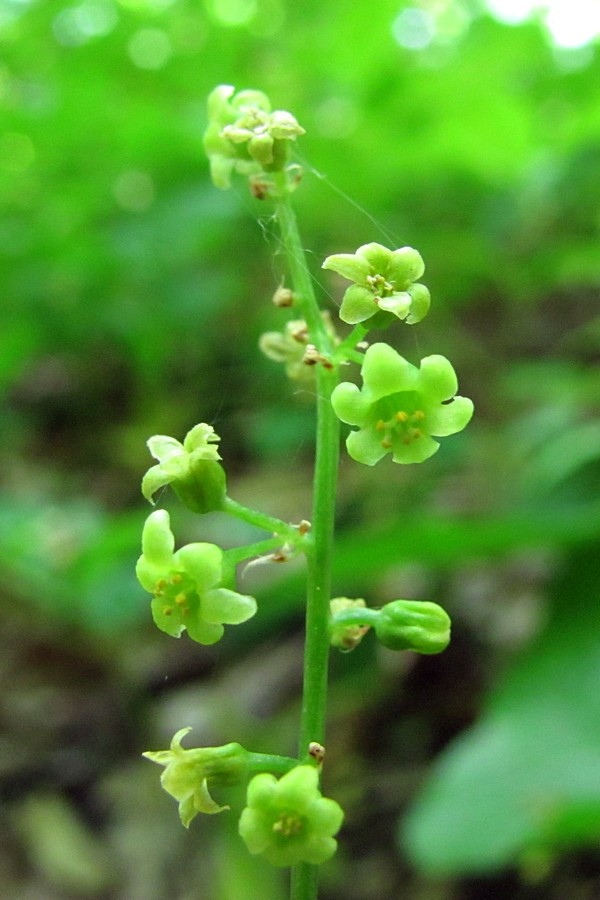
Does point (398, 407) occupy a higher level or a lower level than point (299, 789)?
higher

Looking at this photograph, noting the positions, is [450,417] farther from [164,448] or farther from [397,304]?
[164,448]

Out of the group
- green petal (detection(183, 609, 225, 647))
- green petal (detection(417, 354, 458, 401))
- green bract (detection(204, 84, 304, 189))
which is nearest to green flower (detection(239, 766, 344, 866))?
green petal (detection(183, 609, 225, 647))

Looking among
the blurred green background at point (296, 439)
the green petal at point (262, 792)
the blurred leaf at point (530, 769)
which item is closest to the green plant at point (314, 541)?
the green petal at point (262, 792)

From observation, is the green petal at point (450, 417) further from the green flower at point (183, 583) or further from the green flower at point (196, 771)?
the green flower at point (196, 771)

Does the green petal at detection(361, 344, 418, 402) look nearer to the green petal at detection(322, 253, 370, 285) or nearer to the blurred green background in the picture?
the green petal at detection(322, 253, 370, 285)

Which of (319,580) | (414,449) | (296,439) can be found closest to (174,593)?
(319,580)

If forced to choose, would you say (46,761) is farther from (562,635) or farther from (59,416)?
(59,416)

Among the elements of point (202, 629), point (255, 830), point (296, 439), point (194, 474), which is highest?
point (296, 439)
